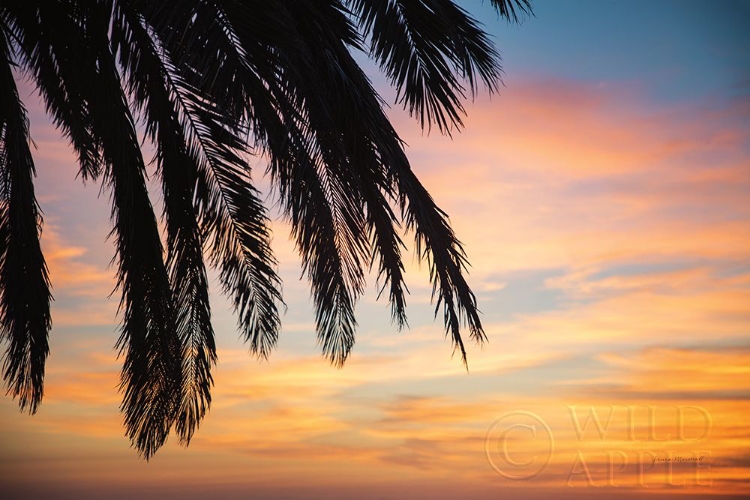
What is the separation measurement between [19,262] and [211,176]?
5.10 ft

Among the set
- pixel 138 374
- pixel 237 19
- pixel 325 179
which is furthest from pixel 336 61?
pixel 138 374

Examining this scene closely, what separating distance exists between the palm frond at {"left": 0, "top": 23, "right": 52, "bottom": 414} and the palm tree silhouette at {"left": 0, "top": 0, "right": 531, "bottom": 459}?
13 mm

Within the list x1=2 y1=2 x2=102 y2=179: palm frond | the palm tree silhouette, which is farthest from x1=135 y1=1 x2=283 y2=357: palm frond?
x1=2 y1=2 x2=102 y2=179: palm frond

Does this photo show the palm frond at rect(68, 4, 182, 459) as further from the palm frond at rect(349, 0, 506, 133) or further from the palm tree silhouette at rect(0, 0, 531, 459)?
the palm frond at rect(349, 0, 506, 133)

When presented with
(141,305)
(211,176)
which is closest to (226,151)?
(211,176)

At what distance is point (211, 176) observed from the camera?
20.1 ft

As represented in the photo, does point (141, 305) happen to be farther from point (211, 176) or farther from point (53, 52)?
point (53, 52)

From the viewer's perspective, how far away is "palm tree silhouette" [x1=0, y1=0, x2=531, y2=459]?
5.20 meters

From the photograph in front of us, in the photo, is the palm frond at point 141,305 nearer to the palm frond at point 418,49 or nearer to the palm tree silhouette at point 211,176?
the palm tree silhouette at point 211,176

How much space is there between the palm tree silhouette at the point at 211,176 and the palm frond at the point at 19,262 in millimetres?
13

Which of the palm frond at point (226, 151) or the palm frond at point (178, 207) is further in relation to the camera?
the palm frond at point (178, 207)

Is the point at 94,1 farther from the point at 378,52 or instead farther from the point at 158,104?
the point at 378,52

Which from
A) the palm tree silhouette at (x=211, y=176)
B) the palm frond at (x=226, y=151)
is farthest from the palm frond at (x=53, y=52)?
the palm frond at (x=226, y=151)

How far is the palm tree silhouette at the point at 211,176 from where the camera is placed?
5.20m
